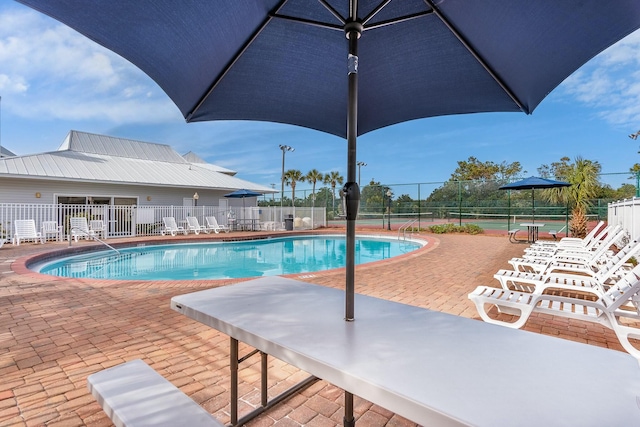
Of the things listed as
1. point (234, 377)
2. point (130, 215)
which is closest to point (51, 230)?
point (130, 215)

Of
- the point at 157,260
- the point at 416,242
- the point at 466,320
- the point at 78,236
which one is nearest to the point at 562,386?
the point at 466,320

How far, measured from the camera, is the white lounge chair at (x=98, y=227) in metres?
12.3

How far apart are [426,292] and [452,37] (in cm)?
365

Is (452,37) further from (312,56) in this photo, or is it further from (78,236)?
(78,236)

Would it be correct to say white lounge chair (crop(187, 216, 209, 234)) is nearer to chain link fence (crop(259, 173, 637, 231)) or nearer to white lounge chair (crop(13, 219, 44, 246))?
white lounge chair (crop(13, 219, 44, 246))

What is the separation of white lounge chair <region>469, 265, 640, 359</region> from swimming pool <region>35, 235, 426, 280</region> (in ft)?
19.2

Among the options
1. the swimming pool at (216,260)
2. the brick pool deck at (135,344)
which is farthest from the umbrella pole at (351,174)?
the swimming pool at (216,260)

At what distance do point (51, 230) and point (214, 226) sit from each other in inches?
244

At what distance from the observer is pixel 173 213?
15680 mm

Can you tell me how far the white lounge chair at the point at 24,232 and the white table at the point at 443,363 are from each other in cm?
1281

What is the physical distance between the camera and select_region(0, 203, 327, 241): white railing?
1192cm

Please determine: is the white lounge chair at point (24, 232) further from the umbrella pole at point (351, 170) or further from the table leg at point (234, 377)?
the umbrella pole at point (351, 170)

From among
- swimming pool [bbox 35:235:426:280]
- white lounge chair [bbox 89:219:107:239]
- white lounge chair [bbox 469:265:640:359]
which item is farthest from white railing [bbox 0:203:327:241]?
white lounge chair [bbox 469:265:640:359]

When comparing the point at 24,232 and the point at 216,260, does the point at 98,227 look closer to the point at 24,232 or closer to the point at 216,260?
the point at 24,232
